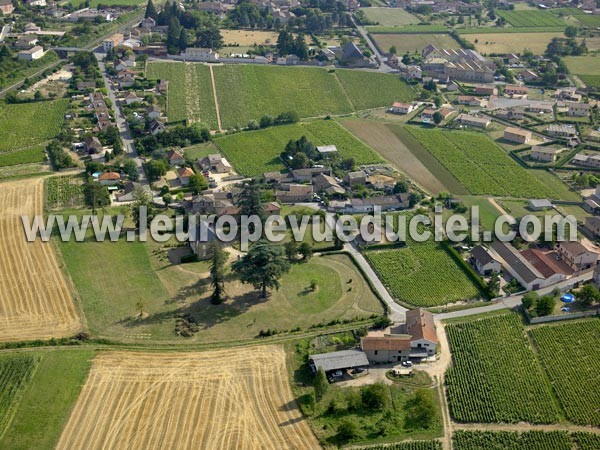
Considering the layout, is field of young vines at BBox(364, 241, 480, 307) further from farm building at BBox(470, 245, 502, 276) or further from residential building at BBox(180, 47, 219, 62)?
residential building at BBox(180, 47, 219, 62)

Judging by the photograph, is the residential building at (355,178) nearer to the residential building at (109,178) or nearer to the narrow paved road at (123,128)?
the narrow paved road at (123,128)

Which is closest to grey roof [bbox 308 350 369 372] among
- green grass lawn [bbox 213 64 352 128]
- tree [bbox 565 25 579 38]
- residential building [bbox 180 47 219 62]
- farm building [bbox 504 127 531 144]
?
farm building [bbox 504 127 531 144]

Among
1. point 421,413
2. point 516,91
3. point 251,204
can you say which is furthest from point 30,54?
point 421,413

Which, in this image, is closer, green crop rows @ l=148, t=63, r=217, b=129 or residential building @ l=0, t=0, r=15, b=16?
green crop rows @ l=148, t=63, r=217, b=129

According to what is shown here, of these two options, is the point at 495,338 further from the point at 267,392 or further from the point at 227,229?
the point at 227,229

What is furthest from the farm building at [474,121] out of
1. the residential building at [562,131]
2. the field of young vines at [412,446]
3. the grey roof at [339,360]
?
the field of young vines at [412,446]

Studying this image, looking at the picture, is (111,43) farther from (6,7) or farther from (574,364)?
(574,364)
